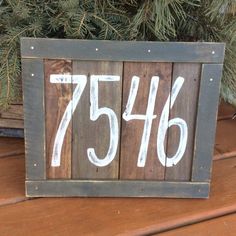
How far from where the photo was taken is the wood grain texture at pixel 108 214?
74 centimetres

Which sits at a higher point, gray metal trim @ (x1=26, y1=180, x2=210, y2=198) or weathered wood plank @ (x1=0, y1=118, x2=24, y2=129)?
weathered wood plank @ (x1=0, y1=118, x2=24, y2=129)

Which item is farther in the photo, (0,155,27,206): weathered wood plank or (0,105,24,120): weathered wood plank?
(0,105,24,120): weathered wood plank

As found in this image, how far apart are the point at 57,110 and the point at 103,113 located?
0.27 ft

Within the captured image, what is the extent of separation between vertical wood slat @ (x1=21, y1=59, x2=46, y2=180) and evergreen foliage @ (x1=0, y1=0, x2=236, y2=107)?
0.06 m

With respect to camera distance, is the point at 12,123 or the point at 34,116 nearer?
the point at 34,116

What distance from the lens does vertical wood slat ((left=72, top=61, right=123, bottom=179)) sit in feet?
2.46

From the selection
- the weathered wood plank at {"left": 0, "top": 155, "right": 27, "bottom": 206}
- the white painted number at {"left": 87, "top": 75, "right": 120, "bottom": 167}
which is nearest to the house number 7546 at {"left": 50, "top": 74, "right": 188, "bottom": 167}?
the white painted number at {"left": 87, "top": 75, "right": 120, "bottom": 167}

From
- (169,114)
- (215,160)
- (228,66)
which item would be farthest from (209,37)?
(215,160)

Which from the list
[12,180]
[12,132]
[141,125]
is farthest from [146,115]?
[12,132]

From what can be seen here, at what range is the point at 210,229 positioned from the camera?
0.75 m

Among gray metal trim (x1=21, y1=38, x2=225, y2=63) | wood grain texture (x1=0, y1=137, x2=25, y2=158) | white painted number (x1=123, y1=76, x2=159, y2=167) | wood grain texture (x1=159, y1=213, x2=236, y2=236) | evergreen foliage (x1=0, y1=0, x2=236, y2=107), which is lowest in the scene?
wood grain texture (x1=159, y1=213, x2=236, y2=236)

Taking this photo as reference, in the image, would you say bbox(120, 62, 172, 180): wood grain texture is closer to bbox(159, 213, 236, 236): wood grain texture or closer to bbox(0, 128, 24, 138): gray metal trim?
bbox(159, 213, 236, 236): wood grain texture

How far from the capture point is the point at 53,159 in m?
0.81

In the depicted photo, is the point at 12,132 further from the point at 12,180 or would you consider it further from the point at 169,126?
the point at 169,126
